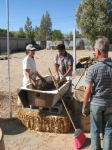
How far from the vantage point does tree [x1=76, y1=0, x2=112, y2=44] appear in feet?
72.0

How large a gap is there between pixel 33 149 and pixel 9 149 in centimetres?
41

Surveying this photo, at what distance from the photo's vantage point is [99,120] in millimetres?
2764

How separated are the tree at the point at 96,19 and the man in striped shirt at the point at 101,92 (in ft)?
65.7

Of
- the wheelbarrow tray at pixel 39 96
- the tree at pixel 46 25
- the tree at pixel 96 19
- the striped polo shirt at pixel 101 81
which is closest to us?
the striped polo shirt at pixel 101 81

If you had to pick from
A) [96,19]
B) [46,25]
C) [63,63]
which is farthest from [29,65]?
[46,25]

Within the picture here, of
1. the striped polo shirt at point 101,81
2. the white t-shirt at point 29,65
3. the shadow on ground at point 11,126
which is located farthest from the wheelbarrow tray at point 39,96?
the striped polo shirt at point 101,81

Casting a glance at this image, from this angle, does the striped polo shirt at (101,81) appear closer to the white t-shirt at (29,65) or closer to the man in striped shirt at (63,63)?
the white t-shirt at (29,65)

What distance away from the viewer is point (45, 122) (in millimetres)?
4008

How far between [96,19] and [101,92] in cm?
2127

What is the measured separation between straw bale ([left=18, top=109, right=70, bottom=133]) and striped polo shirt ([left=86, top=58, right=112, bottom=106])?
4.47 ft

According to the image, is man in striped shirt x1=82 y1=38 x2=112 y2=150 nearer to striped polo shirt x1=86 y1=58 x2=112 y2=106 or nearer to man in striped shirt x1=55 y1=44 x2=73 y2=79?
striped polo shirt x1=86 y1=58 x2=112 y2=106

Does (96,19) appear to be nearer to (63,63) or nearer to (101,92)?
(63,63)

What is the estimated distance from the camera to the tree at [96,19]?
21938mm

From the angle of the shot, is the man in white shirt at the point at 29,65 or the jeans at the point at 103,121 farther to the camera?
the man in white shirt at the point at 29,65
